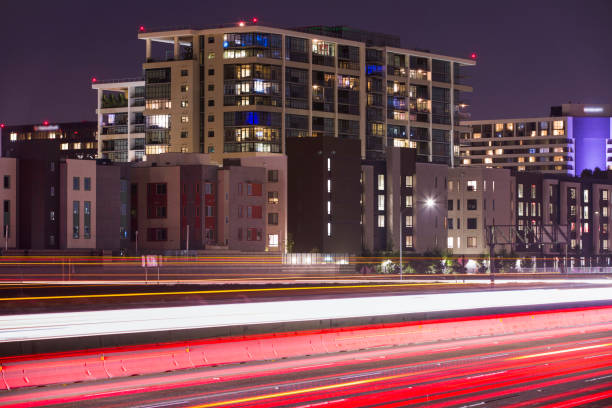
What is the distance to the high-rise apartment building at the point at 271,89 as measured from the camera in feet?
530

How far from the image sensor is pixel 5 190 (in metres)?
104

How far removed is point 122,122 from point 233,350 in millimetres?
164533

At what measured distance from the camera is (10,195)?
342 ft

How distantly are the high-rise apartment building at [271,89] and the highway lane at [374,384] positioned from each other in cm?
12984

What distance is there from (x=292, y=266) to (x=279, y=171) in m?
21.5

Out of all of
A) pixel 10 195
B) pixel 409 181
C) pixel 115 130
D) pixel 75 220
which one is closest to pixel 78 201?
pixel 75 220

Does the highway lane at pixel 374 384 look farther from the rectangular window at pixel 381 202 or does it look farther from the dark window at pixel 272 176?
the rectangular window at pixel 381 202

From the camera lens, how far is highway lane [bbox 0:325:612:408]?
2222cm

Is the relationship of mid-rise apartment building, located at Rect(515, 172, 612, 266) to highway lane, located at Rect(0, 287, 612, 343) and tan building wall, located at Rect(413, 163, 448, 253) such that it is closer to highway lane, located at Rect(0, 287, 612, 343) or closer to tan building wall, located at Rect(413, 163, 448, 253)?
tan building wall, located at Rect(413, 163, 448, 253)

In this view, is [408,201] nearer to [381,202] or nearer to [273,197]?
[381,202]

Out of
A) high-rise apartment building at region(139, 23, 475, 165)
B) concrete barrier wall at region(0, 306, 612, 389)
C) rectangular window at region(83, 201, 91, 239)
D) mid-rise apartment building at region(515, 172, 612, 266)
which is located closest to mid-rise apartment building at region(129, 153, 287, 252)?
rectangular window at region(83, 201, 91, 239)

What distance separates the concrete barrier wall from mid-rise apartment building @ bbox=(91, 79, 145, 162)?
149 m

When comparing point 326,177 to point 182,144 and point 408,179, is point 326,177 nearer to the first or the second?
point 408,179

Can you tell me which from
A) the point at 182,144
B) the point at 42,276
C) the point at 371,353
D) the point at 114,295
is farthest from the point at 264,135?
the point at 371,353
